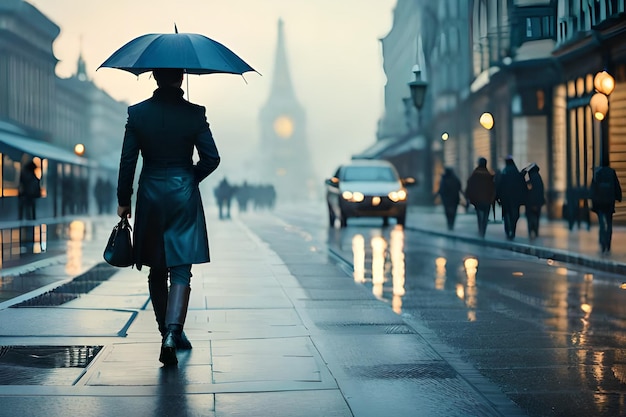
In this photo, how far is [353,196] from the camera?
2748 cm

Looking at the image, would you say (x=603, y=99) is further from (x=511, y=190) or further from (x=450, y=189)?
(x=450, y=189)

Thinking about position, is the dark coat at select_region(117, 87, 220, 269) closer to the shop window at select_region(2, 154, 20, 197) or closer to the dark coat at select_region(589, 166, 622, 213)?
the dark coat at select_region(589, 166, 622, 213)

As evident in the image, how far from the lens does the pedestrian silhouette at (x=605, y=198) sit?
1664 centimetres

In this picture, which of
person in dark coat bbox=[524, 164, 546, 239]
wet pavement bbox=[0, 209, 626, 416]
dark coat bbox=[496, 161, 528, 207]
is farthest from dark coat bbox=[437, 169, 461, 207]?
wet pavement bbox=[0, 209, 626, 416]

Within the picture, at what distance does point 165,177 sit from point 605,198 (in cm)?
1150

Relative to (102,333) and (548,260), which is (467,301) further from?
(548,260)

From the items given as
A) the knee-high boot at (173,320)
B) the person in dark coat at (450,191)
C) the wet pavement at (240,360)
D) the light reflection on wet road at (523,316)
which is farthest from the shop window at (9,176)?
the knee-high boot at (173,320)

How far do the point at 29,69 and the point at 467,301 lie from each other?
48627mm

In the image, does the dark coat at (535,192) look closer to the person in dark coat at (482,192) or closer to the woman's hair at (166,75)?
the person in dark coat at (482,192)

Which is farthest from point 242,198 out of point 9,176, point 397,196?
point 397,196

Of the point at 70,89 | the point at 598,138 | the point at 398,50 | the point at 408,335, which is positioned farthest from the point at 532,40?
the point at 70,89

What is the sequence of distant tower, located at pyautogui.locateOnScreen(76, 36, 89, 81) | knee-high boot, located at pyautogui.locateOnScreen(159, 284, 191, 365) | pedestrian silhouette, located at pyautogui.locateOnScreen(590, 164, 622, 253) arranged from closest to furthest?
knee-high boot, located at pyautogui.locateOnScreen(159, 284, 191, 365)
pedestrian silhouette, located at pyautogui.locateOnScreen(590, 164, 622, 253)
distant tower, located at pyautogui.locateOnScreen(76, 36, 89, 81)

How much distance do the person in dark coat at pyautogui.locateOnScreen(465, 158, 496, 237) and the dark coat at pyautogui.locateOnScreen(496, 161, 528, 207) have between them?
1460 millimetres

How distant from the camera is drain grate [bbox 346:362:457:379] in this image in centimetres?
604
